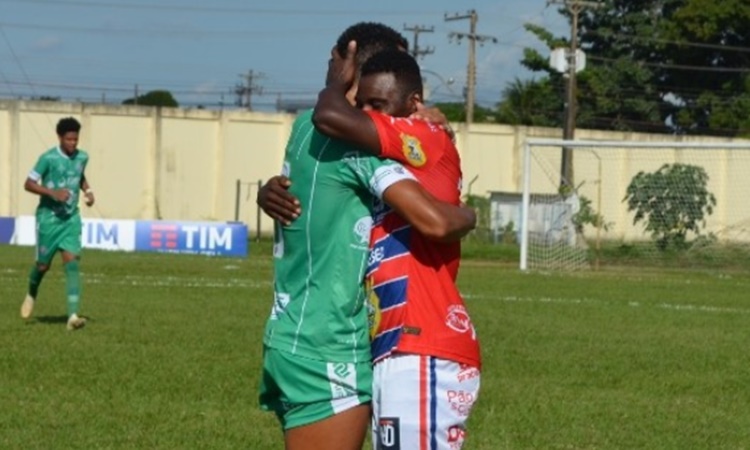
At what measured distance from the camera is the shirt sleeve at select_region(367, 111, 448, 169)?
4977mm

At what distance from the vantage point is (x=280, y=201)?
5.14 m

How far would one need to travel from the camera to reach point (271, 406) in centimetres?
531

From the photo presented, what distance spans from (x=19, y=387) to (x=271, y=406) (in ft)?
20.9

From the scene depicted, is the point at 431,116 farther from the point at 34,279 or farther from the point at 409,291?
the point at 34,279

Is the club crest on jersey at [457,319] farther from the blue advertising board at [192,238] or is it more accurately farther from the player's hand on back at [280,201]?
the blue advertising board at [192,238]

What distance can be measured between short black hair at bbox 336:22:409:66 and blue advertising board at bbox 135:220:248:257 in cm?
3404

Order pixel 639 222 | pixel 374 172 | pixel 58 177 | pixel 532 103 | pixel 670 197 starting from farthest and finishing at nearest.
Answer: pixel 532 103 → pixel 670 197 → pixel 639 222 → pixel 58 177 → pixel 374 172

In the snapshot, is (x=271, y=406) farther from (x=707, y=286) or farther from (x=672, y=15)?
(x=672, y=15)

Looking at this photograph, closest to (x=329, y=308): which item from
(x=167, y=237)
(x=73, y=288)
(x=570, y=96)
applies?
(x=73, y=288)

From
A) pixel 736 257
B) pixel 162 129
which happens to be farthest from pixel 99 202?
pixel 736 257

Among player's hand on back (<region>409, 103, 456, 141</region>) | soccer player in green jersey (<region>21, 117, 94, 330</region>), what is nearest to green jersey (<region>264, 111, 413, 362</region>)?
player's hand on back (<region>409, 103, 456, 141</region>)

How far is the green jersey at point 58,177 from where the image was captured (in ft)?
53.2

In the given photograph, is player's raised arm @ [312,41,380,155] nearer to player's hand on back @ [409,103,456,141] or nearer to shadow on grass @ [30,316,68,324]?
player's hand on back @ [409,103,456,141]

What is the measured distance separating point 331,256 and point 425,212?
1.28 feet
